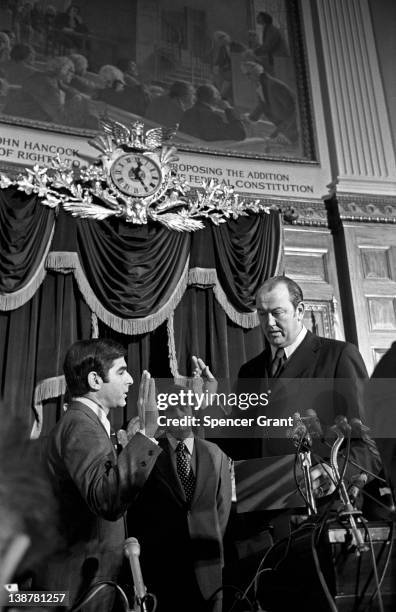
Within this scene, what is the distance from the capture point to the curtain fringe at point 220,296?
6.13m

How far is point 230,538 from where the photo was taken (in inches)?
118

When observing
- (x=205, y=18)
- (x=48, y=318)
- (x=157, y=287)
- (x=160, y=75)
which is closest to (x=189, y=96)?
(x=160, y=75)

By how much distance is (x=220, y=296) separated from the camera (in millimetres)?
6176

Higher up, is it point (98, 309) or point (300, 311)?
point (98, 309)

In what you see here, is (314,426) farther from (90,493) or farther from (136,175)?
(136,175)

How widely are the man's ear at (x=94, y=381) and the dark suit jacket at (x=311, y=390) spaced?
34.2 inches

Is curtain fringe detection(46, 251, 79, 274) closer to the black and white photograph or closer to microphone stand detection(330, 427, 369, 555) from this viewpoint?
the black and white photograph

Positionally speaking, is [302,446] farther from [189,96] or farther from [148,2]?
[148,2]

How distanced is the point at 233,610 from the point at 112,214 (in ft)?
14.4

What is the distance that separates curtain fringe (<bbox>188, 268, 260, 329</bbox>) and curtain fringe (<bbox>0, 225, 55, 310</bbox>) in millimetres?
1395

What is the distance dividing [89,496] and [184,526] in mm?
1054

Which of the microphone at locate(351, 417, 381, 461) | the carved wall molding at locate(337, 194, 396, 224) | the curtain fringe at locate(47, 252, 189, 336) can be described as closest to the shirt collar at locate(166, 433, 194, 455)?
the microphone at locate(351, 417, 381, 461)

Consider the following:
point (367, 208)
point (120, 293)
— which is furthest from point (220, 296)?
point (367, 208)

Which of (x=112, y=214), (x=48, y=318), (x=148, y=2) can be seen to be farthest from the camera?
(x=148, y=2)
